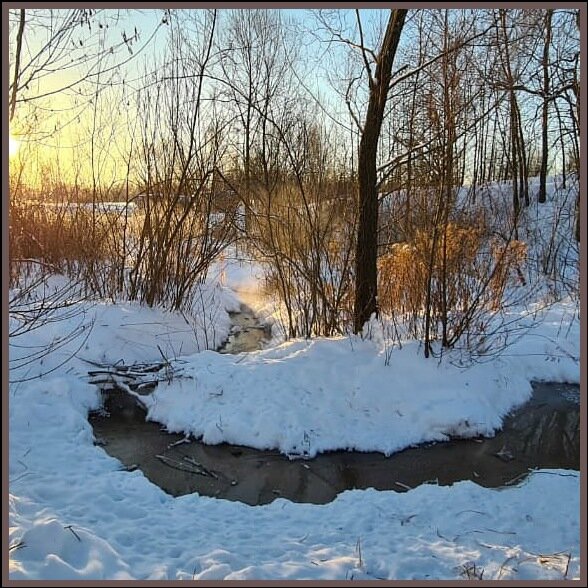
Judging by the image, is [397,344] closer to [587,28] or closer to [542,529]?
[542,529]

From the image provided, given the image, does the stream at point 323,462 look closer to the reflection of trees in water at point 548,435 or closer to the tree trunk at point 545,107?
the reflection of trees in water at point 548,435

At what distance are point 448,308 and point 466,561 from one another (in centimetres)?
374

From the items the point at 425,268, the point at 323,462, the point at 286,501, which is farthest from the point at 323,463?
the point at 425,268

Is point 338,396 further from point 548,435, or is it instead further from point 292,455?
point 548,435

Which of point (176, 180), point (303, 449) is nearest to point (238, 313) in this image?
point (176, 180)

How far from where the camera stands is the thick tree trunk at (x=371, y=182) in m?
6.71

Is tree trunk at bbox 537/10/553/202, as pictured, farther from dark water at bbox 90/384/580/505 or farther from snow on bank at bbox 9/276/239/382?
dark water at bbox 90/384/580/505

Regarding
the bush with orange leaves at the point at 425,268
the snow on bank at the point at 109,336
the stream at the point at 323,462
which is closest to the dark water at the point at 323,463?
the stream at the point at 323,462

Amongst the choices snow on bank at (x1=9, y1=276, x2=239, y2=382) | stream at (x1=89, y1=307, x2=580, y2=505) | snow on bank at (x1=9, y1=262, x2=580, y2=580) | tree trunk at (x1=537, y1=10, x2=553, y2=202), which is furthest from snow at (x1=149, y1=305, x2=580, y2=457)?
tree trunk at (x1=537, y1=10, x2=553, y2=202)

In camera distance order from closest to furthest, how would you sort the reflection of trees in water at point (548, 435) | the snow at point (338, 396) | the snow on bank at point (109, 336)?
the reflection of trees in water at point (548, 435) → the snow at point (338, 396) → the snow on bank at point (109, 336)

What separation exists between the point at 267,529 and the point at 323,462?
145 cm

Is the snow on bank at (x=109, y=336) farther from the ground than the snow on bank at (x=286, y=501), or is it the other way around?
the snow on bank at (x=109, y=336)

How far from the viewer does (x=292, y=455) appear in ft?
17.0

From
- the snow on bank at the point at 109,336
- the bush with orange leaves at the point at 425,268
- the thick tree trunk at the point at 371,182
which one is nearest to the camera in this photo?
the bush with orange leaves at the point at 425,268
